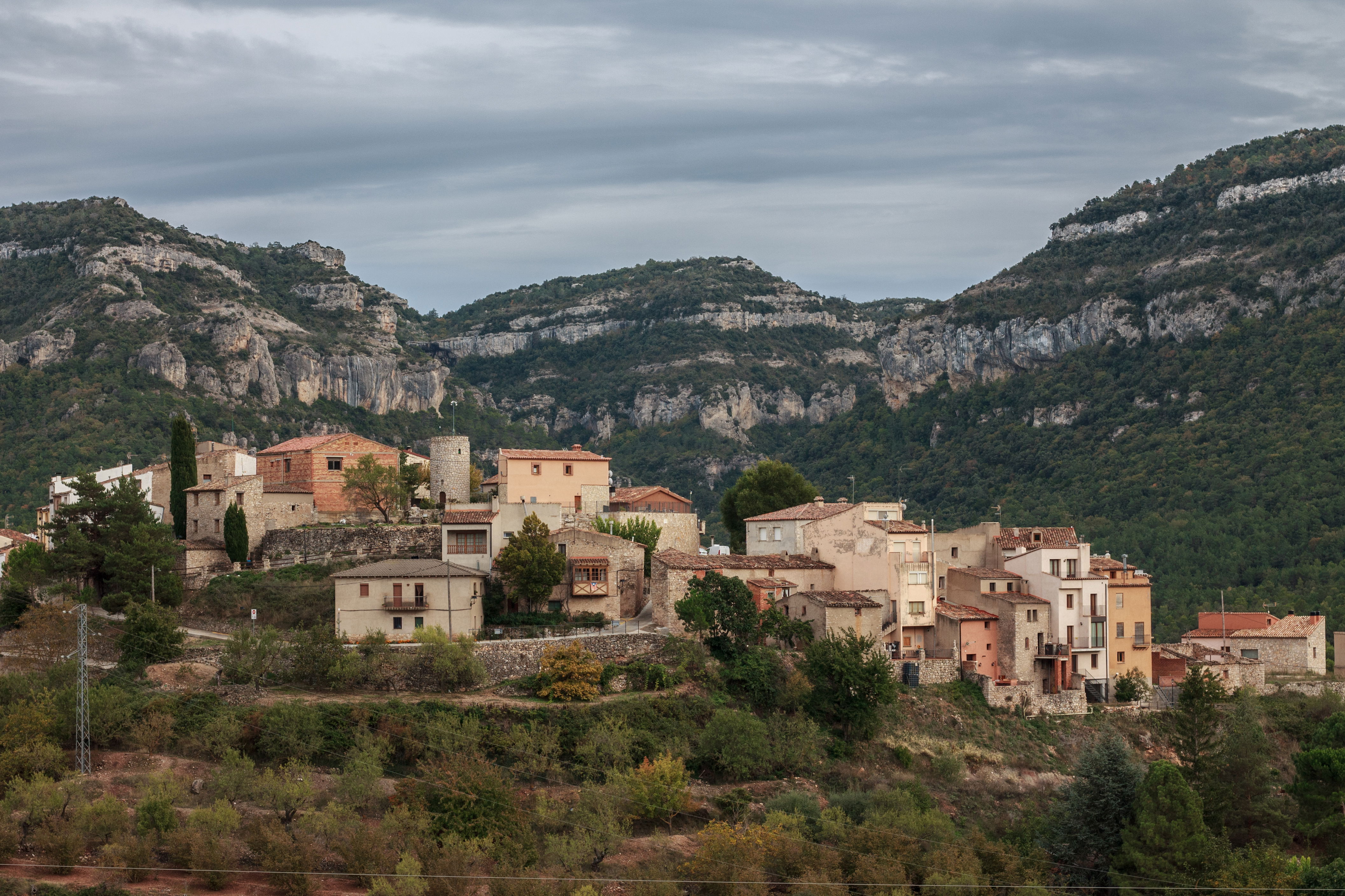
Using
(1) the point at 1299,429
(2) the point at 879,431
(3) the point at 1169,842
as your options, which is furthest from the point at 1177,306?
(3) the point at 1169,842

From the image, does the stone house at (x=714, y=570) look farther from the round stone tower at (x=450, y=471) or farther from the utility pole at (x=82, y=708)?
the utility pole at (x=82, y=708)

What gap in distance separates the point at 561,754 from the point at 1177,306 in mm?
103326

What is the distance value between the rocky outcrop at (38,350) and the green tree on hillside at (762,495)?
258 feet

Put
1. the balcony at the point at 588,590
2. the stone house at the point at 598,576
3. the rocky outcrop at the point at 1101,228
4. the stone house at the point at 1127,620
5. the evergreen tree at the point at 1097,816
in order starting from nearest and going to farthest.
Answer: the evergreen tree at the point at 1097,816 < the balcony at the point at 588,590 < the stone house at the point at 598,576 < the stone house at the point at 1127,620 < the rocky outcrop at the point at 1101,228

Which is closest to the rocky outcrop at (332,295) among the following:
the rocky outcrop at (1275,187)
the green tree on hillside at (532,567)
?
the rocky outcrop at (1275,187)

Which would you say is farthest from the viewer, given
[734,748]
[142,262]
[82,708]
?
[142,262]

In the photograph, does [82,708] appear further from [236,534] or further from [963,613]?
[963,613]

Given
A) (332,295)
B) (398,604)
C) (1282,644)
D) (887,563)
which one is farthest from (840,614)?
(332,295)

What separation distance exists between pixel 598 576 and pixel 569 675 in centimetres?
778

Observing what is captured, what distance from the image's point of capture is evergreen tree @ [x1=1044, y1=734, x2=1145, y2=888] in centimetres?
4816

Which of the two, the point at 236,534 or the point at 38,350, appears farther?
the point at 38,350

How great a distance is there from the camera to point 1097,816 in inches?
1916

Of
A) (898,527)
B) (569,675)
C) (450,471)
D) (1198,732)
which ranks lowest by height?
(1198,732)

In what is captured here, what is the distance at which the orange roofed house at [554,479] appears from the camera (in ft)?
235
